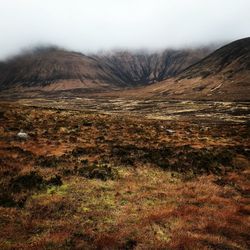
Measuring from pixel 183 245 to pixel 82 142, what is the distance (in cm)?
2792

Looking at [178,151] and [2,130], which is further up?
[2,130]

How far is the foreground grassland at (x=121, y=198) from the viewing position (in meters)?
13.9

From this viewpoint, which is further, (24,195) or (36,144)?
(36,144)

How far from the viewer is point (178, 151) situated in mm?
35875

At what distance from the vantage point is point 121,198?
19.4 m

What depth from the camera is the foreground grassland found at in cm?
1391

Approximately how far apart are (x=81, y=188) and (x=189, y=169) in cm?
1043

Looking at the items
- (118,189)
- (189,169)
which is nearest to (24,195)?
(118,189)

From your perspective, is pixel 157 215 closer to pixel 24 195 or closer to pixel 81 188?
Result: pixel 81 188

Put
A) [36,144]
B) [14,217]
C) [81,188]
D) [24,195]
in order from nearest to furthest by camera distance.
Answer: [14,217]
[24,195]
[81,188]
[36,144]

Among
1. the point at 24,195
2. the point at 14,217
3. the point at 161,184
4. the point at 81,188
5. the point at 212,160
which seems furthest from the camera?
the point at 212,160

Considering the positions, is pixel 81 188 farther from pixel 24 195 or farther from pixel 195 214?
pixel 195 214

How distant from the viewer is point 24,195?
1908 centimetres

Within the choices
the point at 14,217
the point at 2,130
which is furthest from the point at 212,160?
the point at 2,130
